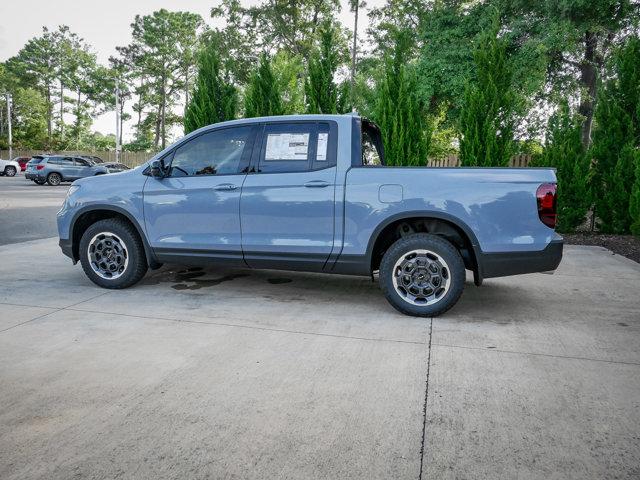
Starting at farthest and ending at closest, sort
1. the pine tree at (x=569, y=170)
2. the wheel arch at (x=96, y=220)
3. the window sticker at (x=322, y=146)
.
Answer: the pine tree at (x=569, y=170), the wheel arch at (x=96, y=220), the window sticker at (x=322, y=146)

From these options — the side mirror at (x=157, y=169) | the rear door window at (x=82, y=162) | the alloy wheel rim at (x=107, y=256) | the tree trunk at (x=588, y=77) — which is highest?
the tree trunk at (x=588, y=77)

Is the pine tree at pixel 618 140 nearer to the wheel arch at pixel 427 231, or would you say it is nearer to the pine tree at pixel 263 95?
the wheel arch at pixel 427 231

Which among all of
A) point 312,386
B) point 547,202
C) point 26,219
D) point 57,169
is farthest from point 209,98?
point 57,169

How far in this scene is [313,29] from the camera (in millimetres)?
40219

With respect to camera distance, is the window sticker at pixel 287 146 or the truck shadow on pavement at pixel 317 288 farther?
the truck shadow on pavement at pixel 317 288

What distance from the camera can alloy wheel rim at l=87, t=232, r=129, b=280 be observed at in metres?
5.62

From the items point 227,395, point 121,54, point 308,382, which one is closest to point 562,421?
point 308,382

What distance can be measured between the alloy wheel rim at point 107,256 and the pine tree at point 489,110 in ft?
25.1

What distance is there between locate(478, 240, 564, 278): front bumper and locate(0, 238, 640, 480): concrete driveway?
1.68ft

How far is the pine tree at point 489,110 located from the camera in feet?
34.5

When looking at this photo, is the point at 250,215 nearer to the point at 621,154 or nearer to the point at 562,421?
the point at 562,421

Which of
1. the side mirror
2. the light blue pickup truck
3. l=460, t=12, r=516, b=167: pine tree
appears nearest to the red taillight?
the light blue pickup truck

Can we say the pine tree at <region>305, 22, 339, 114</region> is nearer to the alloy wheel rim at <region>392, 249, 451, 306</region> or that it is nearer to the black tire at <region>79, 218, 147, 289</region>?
the black tire at <region>79, 218, 147, 289</region>

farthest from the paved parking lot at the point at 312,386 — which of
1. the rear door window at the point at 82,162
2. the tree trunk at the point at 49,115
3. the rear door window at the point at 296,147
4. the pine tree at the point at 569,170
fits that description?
the tree trunk at the point at 49,115
